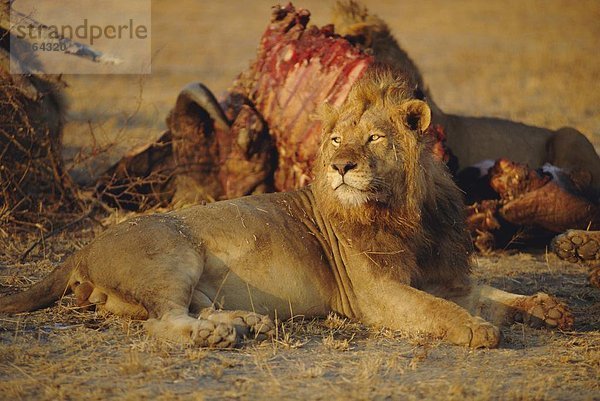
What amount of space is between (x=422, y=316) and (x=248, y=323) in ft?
2.88

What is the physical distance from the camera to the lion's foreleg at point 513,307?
4879 millimetres

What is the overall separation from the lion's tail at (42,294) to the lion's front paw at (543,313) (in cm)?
236

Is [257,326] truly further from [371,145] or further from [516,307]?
[516,307]

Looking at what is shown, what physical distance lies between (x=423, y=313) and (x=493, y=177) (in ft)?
9.19

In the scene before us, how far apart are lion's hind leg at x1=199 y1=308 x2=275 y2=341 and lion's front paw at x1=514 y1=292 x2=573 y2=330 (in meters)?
1.39

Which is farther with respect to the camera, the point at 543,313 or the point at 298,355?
the point at 543,313

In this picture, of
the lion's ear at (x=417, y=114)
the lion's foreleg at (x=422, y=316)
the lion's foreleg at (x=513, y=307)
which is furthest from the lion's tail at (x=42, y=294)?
the lion's foreleg at (x=513, y=307)

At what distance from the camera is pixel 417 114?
16.5ft

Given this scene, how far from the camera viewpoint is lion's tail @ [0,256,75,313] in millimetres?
4836

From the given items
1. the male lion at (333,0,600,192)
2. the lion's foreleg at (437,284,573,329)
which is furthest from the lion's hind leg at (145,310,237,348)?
the male lion at (333,0,600,192)

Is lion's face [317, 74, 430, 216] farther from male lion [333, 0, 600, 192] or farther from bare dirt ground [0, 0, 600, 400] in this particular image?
male lion [333, 0, 600, 192]

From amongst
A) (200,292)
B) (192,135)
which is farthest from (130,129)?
(200,292)

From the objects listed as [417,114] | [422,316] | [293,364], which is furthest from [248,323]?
[417,114]

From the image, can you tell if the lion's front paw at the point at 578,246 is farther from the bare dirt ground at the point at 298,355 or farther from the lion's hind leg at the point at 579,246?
the bare dirt ground at the point at 298,355
